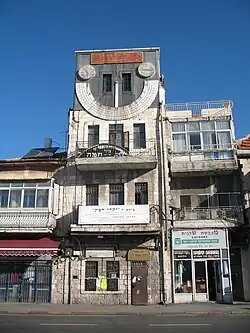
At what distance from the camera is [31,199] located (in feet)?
76.3

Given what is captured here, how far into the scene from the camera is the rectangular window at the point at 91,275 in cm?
2156

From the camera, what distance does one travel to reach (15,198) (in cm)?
2336

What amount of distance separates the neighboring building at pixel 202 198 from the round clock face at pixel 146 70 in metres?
2.60

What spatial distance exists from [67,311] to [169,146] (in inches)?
471

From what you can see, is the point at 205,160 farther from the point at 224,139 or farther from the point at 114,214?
the point at 114,214

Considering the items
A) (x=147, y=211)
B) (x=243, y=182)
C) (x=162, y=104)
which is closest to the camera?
(x=147, y=211)

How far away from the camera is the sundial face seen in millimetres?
24547

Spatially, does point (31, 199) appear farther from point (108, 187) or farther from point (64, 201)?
point (108, 187)

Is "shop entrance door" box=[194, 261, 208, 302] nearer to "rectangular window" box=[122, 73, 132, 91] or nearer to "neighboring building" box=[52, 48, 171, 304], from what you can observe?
"neighboring building" box=[52, 48, 171, 304]

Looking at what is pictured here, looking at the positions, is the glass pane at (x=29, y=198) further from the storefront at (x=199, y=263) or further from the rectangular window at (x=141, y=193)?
the storefront at (x=199, y=263)

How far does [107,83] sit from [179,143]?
6427mm

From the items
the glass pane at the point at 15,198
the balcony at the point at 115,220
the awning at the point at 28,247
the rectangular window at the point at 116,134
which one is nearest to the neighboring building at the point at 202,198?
the balcony at the point at 115,220

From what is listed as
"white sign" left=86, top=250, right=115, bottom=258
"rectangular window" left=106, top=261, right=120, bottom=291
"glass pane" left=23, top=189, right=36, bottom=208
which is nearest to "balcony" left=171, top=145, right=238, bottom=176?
"white sign" left=86, top=250, right=115, bottom=258

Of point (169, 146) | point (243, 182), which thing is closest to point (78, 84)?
point (169, 146)
